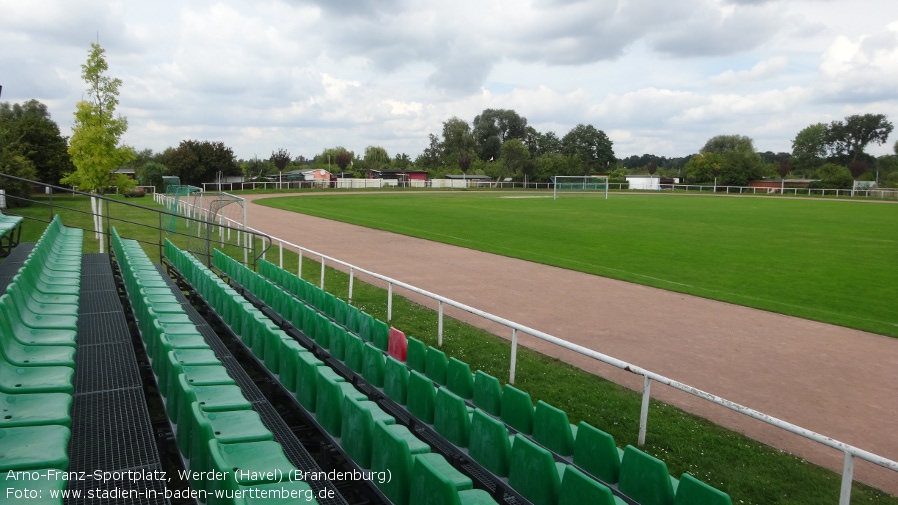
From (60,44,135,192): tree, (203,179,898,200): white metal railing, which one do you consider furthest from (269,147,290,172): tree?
(60,44,135,192): tree

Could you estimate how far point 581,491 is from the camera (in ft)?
10.8

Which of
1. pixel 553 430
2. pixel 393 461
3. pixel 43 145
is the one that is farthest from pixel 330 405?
pixel 43 145

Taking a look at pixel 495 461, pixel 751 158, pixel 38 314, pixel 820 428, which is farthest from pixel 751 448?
pixel 751 158

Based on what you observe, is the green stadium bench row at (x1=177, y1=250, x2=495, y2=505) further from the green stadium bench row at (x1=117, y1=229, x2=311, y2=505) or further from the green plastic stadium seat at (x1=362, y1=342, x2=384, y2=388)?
the green stadium bench row at (x1=117, y1=229, x2=311, y2=505)

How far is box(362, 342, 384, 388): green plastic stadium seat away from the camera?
579 cm

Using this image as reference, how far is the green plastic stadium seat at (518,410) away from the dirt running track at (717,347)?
3001mm

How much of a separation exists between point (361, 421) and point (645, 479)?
194cm

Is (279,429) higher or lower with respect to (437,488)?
lower

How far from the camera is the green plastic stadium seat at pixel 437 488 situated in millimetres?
3033

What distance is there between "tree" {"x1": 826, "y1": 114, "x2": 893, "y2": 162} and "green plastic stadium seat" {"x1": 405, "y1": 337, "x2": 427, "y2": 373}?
127 metres

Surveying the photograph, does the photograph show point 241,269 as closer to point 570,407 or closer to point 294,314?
point 294,314

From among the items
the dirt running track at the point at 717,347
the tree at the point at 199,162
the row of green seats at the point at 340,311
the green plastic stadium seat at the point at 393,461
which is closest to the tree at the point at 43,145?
the tree at the point at 199,162

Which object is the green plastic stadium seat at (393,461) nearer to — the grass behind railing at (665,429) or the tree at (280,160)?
the grass behind railing at (665,429)

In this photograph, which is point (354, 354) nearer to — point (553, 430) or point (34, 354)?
point (553, 430)
